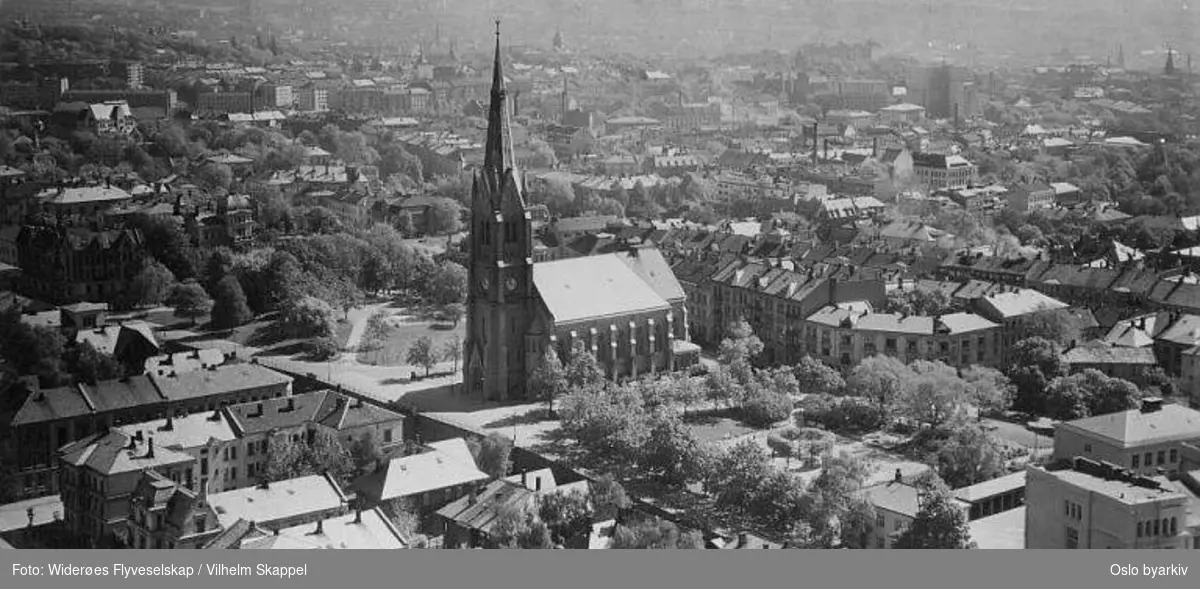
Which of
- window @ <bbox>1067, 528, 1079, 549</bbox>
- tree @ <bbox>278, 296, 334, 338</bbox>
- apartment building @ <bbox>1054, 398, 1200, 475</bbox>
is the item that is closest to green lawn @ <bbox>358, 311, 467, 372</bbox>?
tree @ <bbox>278, 296, 334, 338</bbox>

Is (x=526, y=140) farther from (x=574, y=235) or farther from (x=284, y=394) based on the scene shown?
(x=284, y=394)

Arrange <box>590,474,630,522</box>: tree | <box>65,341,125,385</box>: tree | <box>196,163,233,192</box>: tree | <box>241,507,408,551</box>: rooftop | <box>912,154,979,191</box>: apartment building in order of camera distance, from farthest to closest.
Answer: <box>912,154,979,191</box>: apartment building, <box>196,163,233,192</box>: tree, <box>65,341,125,385</box>: tree, <box>590,474,630,522</box>: tree, <box>241,507,408,551</box>: rooftop

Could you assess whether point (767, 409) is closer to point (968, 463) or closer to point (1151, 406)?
point (968, 463)

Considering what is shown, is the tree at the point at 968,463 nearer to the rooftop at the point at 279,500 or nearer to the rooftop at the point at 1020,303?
the rooftop at the point at 279,500

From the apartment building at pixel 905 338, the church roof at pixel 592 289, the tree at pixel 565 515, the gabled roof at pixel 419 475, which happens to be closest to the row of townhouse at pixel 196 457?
the gabled roof at pixel 419 475

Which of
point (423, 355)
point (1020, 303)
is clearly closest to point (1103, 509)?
point (1020, 303)

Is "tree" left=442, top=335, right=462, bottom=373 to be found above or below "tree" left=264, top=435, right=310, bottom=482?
below

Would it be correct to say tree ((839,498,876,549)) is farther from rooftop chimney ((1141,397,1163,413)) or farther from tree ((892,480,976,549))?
rooftop chimney ((1141,397,1163,413))

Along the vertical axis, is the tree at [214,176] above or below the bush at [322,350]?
above
